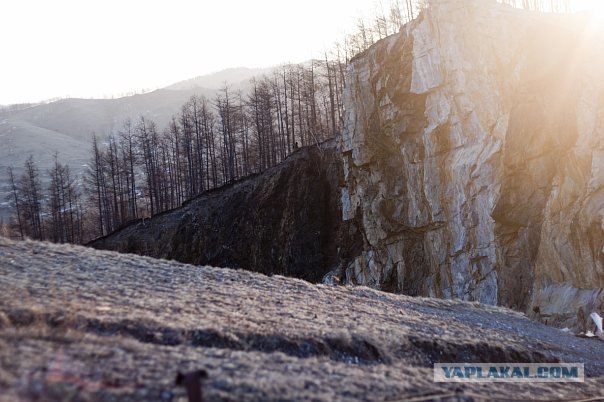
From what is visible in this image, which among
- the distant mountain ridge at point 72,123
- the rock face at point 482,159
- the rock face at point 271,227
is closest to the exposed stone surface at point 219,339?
the rock face at point 482,159

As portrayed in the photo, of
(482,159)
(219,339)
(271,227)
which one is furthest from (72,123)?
(219,339)

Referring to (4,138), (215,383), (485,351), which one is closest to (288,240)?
(485,351)

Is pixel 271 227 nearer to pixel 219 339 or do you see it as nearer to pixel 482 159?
pixel 482 159

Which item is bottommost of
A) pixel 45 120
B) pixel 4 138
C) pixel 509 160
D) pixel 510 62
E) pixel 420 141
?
pixel 509 160

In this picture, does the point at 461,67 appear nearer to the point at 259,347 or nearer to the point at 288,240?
the point at 288,240

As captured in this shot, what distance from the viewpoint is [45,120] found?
538 feet

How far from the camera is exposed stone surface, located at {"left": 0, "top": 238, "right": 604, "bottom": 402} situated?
451 centimetres

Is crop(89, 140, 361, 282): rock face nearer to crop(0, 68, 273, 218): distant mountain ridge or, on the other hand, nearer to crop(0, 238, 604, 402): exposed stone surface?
crop(0, 238, 604, 402): exposed stone surface

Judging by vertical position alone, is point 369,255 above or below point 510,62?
below

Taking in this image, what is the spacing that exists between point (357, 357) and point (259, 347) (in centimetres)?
142

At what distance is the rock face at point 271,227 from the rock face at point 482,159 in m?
3.55

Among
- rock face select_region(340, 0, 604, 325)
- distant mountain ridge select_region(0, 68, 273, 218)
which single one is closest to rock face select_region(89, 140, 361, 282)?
rock face select_region(340, 0, 604, 325)

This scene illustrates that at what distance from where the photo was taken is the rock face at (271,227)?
125ft

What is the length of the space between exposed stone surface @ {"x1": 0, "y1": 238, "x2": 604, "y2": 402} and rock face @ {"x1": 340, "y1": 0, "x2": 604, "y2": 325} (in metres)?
9.21
